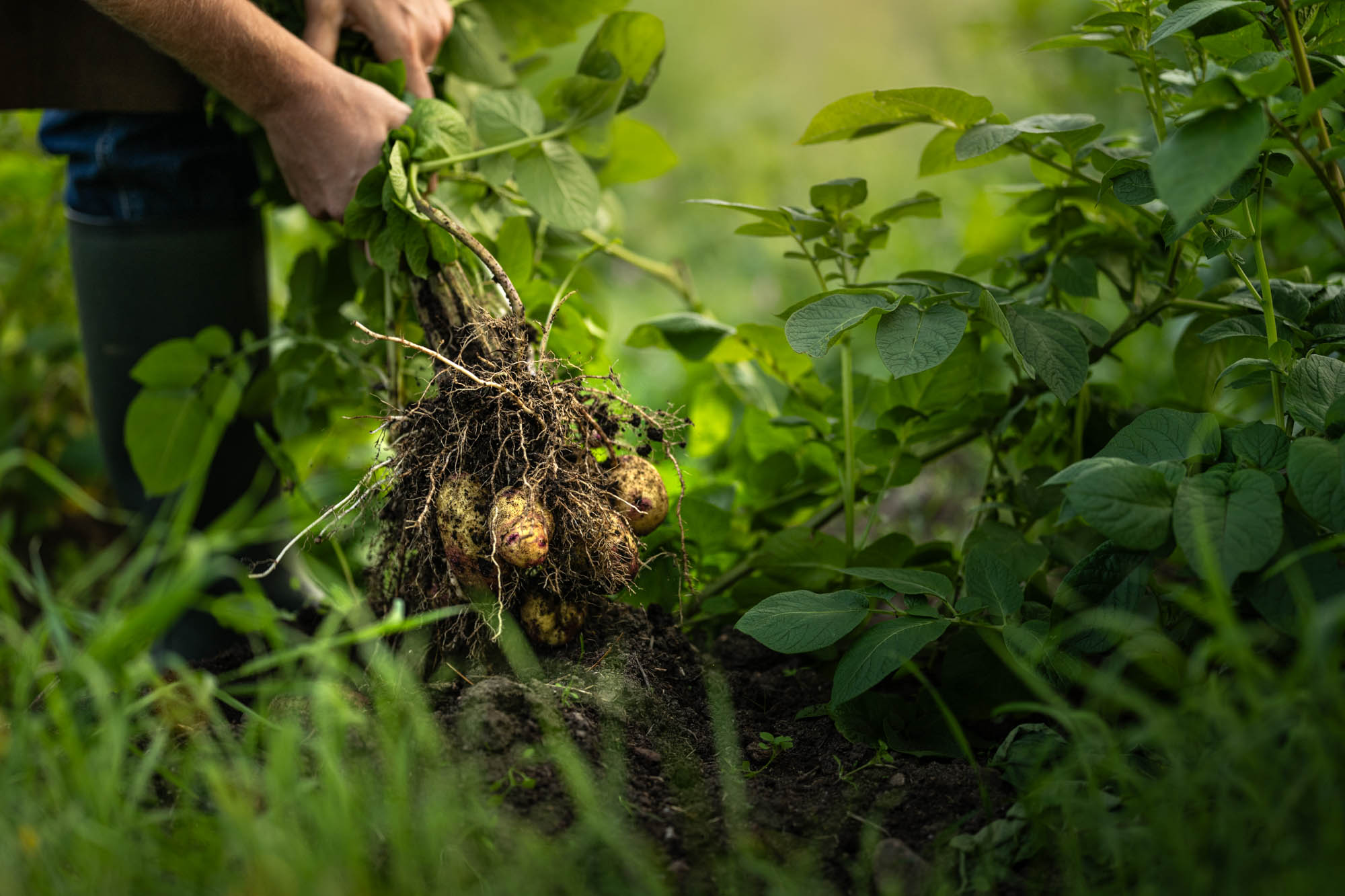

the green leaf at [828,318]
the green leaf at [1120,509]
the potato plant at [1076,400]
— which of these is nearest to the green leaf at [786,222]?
the potato plant at [1076,400]

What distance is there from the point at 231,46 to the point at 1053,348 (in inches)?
51.2

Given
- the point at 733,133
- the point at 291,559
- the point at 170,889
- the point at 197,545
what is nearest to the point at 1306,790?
the point at 170,889

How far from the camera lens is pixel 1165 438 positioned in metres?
1.11

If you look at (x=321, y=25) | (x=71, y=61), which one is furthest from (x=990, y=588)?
(x=71, y=61)

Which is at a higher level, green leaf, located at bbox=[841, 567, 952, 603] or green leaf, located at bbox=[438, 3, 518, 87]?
green leaf, located at bbox=[438, 3, 518, 87]

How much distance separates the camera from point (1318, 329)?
4.06 feet

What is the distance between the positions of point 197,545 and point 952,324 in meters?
0.93

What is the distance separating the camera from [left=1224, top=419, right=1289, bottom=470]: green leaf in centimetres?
102

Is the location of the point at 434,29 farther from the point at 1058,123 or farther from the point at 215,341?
the point at 1058,123

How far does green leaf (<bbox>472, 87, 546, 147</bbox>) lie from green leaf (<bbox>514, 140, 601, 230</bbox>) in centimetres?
4

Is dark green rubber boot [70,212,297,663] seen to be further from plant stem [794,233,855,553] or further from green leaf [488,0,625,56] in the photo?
plant stem [794,233,855,553]

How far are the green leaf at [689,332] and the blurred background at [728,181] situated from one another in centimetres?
17

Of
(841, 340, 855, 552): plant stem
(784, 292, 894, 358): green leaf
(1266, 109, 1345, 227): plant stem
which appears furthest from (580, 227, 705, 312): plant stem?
(1266, 109, 1345, 227): plant stem

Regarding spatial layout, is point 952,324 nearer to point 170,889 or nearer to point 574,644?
point 574,644
